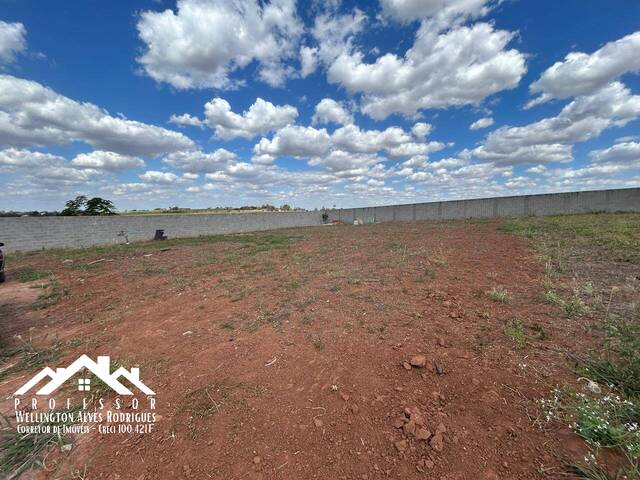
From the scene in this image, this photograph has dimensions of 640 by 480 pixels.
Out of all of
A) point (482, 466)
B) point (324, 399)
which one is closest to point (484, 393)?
point (482, 466)

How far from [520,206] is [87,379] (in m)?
26.2

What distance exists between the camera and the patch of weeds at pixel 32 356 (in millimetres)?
3061

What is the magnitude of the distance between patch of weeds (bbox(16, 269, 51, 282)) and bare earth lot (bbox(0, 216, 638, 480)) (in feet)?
7.30

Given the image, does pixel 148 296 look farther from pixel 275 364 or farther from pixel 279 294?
pixel 275 364

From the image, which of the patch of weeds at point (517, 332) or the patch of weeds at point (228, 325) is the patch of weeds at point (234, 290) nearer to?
the patch of weeds at point (228, 325)

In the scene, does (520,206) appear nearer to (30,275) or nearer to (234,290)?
(234,290)

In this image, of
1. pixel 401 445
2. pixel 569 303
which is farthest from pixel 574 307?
pixel 401 445

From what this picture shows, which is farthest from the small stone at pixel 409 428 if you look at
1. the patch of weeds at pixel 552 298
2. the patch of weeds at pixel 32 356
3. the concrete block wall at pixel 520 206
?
the concrete block wall at pixel 520 206

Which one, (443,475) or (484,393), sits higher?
(484,393)

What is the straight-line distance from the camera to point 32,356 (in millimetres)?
3307

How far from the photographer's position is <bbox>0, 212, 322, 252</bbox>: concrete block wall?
13039 mm

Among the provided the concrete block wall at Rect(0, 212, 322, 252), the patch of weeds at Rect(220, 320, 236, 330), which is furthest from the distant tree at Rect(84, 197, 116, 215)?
the patch of weeds at Rect(220, 320, 236, 330)

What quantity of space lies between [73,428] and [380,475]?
243cm

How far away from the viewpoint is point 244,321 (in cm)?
391
